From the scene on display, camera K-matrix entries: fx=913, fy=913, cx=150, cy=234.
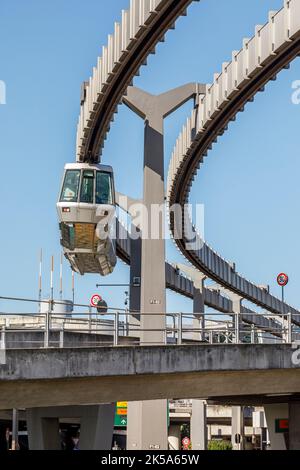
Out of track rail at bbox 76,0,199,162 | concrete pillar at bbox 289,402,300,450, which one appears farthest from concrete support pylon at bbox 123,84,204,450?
concrete pillar at bbox 289,402,300,450

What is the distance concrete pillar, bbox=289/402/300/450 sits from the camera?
39688mm

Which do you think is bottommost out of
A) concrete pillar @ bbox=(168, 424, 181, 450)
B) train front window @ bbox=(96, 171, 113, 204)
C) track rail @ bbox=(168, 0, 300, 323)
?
concrete pillar @ bbox=(168, 424, 181, 450)

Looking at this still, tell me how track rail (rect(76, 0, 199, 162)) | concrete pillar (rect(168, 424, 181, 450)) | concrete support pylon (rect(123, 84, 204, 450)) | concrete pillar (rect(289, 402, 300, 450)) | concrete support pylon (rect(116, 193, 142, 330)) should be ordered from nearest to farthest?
track rail (rect(76, 0, 199, 162)) < concrete support pylon (rect(123, 84, 204, 450)) < concrete pillar (rect(289, 402, 300, 450)) < concrete support pylon (rect(116, 193, 142, 330)) < concrete pillar (rect(168, 424, 181, 450))

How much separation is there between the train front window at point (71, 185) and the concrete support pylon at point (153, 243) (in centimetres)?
480

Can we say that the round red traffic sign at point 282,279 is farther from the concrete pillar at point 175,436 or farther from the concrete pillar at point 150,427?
the concrete pillar at point 175,436

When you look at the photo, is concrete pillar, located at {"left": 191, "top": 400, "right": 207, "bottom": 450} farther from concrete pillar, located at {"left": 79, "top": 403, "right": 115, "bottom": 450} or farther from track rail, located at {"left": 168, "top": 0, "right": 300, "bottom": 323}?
concrete pillar, located at {"left": 79, "top": 403, "right": 115, "bottom": 450}

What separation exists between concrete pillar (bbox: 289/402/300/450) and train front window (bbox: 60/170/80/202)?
14150mm

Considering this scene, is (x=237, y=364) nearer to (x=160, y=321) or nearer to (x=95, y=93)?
(x=160, y=321)

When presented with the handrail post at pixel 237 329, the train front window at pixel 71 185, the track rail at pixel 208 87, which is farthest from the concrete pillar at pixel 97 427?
the track rail at pixel 208 87

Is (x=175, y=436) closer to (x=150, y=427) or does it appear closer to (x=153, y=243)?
(x=153, y=243)

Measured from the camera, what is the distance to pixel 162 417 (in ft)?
118

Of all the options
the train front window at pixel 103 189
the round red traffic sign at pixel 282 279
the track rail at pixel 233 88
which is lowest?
the round red traffic sign at pixel 282 279

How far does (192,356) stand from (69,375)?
4.52 metres

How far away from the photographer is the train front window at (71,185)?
42.8 m
